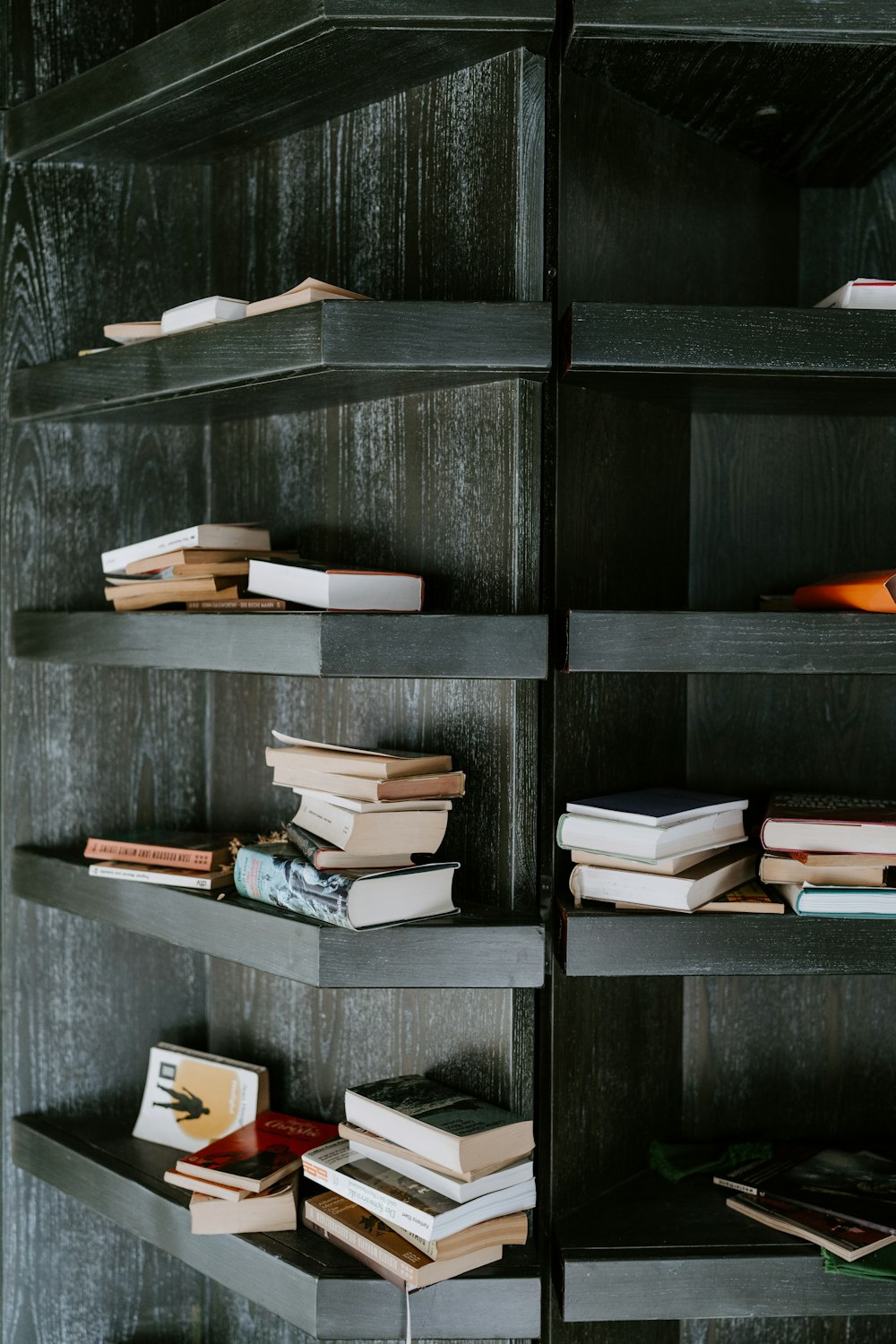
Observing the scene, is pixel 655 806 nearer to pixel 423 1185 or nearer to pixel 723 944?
pixel 723 944

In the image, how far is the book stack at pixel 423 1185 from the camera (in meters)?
1.19

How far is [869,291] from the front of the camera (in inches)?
48.5

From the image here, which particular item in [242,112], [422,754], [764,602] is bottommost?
[422,754]

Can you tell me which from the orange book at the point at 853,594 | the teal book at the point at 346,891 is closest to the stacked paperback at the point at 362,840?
the teal book at the point at 346,891

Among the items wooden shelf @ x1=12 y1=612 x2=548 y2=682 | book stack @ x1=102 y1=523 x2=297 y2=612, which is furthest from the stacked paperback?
book stack @ x1=102 y1=523 x2=297 y2=612

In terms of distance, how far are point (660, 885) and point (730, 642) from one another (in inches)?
10.7

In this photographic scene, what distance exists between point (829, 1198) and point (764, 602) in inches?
27.8

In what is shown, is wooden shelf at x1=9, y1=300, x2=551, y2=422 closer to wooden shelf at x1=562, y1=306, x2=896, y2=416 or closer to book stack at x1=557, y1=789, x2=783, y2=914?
wooden shelf at x1=562, y1=306, x2=896, y2=416

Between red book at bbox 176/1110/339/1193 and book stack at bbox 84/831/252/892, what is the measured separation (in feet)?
1.05

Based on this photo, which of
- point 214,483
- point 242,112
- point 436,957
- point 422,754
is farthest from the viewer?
point 214,483

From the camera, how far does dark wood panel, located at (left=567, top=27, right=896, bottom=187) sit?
46.4 inches

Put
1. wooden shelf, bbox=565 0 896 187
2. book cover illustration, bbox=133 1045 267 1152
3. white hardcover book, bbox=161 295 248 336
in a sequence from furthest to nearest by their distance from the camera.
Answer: book cover illustration, bbox=133 1045 267 1152 < white hardcover book, bbox=161 295 248 336 < wooden shelf, bbox=565 0 896 187

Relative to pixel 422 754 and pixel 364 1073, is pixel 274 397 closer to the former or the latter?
pixel 422 754

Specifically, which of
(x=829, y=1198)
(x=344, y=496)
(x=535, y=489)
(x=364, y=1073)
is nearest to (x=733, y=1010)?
(x=829, y=1198)
